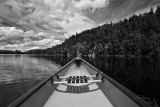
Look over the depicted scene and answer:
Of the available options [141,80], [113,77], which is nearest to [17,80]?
→ [113,77]

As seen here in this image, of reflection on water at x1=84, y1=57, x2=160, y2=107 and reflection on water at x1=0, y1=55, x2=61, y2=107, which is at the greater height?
reflection on water at x1=84, y1=57, x2=160, y2=107

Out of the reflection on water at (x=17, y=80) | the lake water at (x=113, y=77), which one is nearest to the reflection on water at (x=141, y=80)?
the lake water at (x=113, y=77)

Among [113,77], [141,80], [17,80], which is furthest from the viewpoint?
[113,77]

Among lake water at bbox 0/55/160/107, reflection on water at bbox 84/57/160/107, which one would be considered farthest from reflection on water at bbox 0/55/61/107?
reflection on water at bbox 84/57/160/107

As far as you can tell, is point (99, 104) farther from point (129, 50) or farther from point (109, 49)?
point (109, 49)

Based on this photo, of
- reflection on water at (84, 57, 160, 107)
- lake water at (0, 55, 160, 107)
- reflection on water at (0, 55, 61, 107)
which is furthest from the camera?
reflection on water at (0, 55, 61, 107)

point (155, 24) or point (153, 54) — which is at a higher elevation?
point (155, 24)

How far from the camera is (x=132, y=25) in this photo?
170m

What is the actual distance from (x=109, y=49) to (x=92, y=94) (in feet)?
438

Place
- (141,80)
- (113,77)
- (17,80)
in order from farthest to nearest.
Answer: (113,77) → (17,80) → (141,80)

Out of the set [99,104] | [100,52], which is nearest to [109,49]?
[100,52]

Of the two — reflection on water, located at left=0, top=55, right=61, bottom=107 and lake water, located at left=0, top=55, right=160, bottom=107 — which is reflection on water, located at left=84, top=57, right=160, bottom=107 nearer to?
lake water, located at left=0, top=55, right=160, bottom=107

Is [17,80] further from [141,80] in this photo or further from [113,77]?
[141,80]

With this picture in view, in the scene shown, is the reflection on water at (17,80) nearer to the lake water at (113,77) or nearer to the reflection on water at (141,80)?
the lake water at (113,77)
